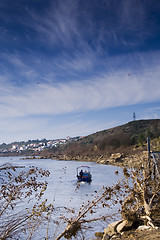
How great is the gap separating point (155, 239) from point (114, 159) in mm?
43849

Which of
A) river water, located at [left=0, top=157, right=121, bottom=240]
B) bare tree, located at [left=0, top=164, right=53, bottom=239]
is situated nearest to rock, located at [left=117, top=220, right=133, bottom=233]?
river water, located at [left=0, top=157, right=121, bottom=240]

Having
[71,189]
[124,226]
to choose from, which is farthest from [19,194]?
[71,189]

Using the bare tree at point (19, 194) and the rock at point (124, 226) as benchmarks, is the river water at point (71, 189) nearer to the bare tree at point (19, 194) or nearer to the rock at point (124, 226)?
the bare tree at point (19, 194)

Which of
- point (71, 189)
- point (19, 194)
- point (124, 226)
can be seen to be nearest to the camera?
point (19, 194)

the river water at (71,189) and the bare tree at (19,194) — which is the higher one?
the bare tree at (19,194)

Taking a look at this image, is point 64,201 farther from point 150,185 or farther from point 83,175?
point 83,175

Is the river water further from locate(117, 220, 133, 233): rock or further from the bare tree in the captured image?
locate(117, 220, 133, 233): rock

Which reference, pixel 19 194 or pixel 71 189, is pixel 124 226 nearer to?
pixel 19 194

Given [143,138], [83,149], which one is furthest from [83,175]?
[83,149]

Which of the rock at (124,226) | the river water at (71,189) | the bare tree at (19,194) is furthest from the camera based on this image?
the river water at (71,189)

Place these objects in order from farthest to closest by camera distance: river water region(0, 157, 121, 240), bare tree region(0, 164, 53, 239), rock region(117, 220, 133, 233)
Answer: river water region(0, 157, 121, 240), rock region(117, 220, 133, 233), bare tree region(0, 164, 53, 239)

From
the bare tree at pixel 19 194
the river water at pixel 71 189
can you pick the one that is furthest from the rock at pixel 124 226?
the bare tree at pixel 19 194

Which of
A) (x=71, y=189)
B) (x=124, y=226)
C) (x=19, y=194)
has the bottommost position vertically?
(x=71, y=189)

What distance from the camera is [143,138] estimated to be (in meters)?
57.6
